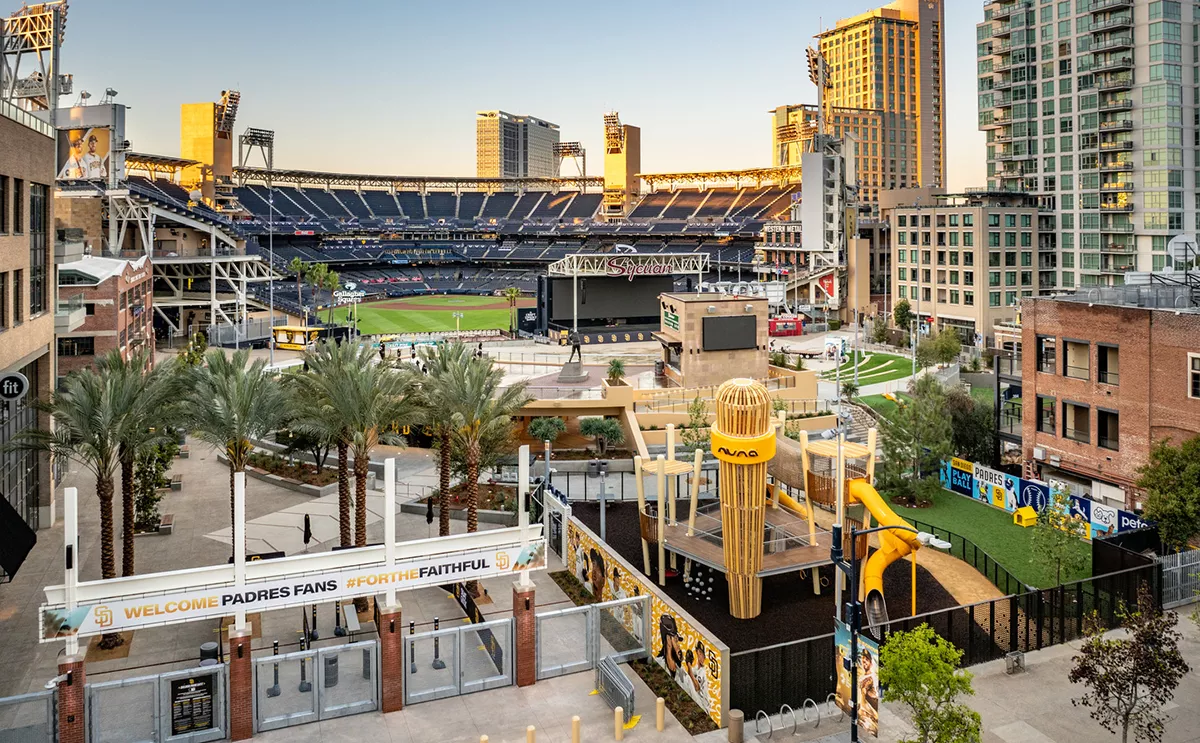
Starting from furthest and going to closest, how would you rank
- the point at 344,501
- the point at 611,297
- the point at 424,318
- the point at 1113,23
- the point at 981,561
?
the point at 424,318 < the point at 611,297 < the point at 1113,23 < the point at 981,561 < the point at 344,501

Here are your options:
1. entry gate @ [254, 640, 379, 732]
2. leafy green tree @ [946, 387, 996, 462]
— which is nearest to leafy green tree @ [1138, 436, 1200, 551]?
leafy green tree @ [946, 387, 996, 462]

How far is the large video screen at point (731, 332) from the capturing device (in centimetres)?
6438

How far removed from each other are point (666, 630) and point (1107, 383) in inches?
1116

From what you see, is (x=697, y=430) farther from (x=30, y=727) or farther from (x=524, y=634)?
(x=30, y=727)

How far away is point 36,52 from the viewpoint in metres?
57.3

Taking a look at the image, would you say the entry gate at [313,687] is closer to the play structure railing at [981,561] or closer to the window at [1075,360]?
the play structure railing at [981,561]

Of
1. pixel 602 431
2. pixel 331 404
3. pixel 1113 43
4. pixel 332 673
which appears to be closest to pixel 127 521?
pixel 331 404

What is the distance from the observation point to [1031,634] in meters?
29.0

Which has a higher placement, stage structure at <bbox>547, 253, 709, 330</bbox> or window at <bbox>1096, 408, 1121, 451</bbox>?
stage structure at <bbox>547, 253, 709, 330</bbox>

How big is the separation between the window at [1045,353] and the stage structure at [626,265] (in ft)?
181


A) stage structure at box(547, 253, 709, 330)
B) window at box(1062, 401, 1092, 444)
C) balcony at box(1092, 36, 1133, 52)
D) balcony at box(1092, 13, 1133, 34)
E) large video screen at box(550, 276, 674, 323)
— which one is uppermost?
balcony at box(1092, 13, 1133, 34)

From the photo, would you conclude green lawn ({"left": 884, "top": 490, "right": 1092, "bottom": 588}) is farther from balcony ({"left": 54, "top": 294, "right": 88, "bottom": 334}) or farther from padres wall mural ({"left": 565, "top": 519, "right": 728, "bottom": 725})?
balcony ({"left": 54, "top": 294, "right": 88, "bottom": 334})

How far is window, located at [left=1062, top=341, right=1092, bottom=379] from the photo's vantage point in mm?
45375

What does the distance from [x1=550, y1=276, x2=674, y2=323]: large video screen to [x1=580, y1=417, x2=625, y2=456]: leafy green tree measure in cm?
5176
